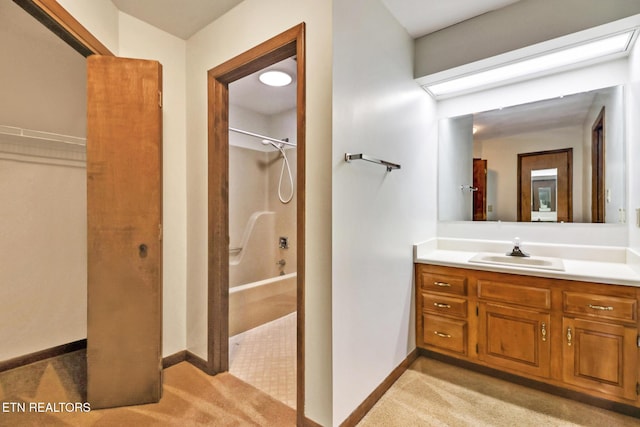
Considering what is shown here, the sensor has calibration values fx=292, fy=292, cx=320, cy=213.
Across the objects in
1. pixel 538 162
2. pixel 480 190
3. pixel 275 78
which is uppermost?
pixel 275 78

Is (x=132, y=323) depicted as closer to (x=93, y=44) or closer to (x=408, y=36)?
(x=93, y=44)

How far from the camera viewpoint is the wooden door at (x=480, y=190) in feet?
8.24

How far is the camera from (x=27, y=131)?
6.65ft

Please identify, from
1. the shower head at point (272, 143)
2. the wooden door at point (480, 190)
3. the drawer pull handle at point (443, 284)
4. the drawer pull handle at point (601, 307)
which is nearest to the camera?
the drawer pull handle at point (601, 307)

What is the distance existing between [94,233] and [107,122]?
0.64 meters

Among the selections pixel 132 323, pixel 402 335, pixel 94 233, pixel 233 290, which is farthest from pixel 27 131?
pixel 402 335

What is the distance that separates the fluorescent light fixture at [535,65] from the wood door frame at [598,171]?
411mm

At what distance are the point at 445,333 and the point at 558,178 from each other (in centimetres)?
147

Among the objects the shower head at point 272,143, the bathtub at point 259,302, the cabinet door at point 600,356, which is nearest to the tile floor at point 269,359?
the bathtub at point 259,302

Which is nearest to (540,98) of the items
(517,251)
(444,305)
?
(517,251)

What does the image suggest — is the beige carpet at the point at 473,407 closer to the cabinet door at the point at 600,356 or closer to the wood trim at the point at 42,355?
the cabinet door at the point at 600,356

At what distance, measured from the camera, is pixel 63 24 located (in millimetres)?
1443

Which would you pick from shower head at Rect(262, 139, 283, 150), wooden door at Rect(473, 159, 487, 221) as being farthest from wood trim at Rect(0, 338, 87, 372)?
wooden door at Rect(473, 159, 487, 221)

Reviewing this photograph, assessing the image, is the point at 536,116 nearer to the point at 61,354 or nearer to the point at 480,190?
the point at 480,190
